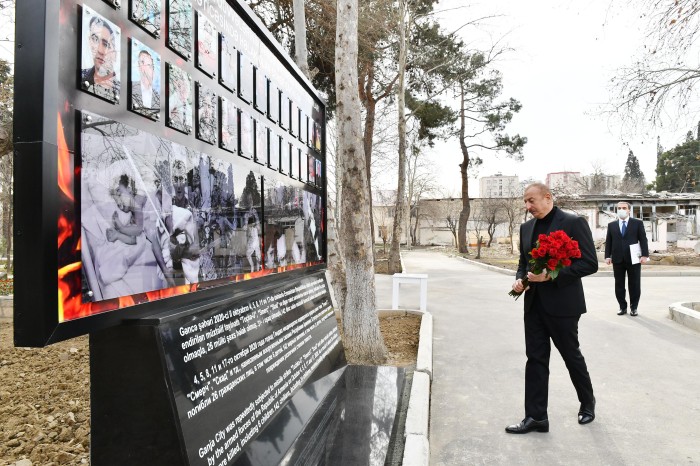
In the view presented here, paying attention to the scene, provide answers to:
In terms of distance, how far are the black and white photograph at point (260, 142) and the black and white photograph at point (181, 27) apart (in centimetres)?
92

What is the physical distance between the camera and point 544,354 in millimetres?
3574

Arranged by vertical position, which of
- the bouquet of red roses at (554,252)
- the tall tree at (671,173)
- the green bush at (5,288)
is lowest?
the green bush at (5,288)

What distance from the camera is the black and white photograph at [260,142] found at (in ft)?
10.9

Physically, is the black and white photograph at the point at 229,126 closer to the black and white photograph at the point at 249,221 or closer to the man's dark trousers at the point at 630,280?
the black and white photograph at the point at 249,221

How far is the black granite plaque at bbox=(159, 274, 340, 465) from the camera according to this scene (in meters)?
2.00

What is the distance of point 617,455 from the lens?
316 cm

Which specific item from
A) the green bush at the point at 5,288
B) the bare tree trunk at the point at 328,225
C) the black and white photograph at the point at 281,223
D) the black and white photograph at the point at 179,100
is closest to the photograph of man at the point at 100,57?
the black and white photograph at the point at 179,100

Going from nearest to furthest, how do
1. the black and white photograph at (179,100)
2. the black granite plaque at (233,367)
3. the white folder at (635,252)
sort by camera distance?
the black granite plaque at (233,367)
the black and white photograph at (179,100)
the white folder at (635,252)

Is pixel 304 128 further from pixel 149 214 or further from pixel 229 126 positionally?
pixel 149 214

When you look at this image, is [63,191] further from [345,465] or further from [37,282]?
[345,465]

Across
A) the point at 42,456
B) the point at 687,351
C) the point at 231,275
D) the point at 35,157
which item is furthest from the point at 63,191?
the point at 687,351

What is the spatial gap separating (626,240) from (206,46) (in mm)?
8079

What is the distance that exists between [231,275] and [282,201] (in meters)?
1.17

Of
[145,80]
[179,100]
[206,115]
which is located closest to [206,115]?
[206,115]
